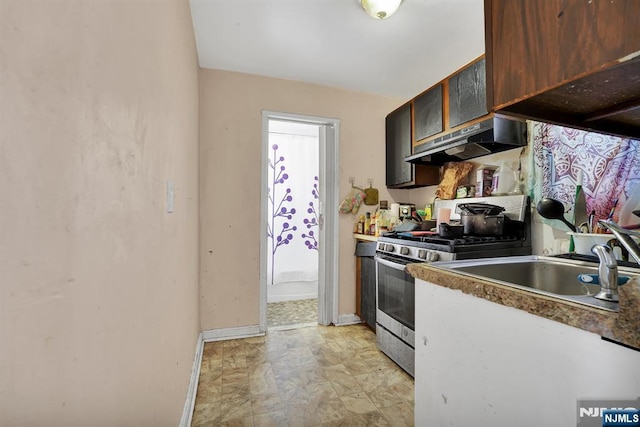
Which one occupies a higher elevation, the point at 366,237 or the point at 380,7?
the point at 380,7

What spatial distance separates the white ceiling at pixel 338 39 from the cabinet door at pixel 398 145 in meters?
0.32

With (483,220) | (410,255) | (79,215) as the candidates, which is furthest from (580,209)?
(79,215)

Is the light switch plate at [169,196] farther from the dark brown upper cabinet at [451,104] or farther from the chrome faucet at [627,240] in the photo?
the dark brown upper cabinet at [451,104]

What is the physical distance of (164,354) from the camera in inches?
41.3

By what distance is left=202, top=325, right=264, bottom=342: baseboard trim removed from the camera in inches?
99.1

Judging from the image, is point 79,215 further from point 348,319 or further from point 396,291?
point 348,319

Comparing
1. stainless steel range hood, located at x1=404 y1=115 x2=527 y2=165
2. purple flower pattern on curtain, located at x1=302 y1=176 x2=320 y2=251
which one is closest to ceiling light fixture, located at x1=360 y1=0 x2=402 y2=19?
stainless steel range hood, located at x1=404 y1=115 x2=527 y2=165

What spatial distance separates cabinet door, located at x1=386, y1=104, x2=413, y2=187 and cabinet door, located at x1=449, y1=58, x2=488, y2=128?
54 cm

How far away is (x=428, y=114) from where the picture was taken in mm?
2381

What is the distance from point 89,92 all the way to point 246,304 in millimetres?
2344

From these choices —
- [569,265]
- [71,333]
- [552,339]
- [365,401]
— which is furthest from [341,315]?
[71,333]

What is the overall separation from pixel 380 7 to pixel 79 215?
6.04 ft

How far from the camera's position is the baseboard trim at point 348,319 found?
113 inches

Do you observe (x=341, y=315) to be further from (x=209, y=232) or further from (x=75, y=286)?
(x=75, y=286)
